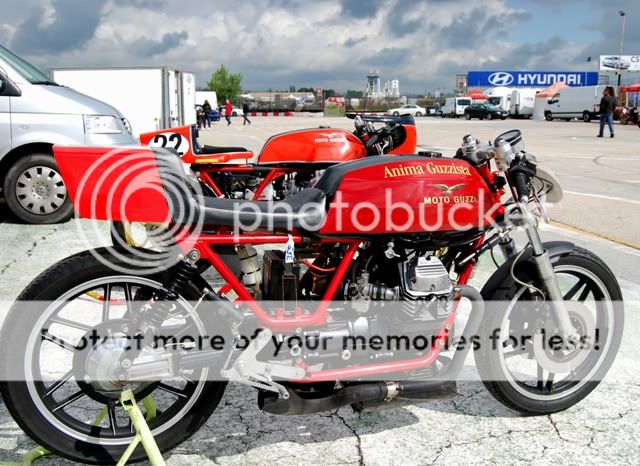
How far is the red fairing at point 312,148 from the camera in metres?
6.06

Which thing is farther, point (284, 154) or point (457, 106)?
point (457, 106)

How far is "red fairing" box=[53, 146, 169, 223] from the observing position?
2363 millimetres

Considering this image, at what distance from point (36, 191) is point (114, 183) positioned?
5.36 m

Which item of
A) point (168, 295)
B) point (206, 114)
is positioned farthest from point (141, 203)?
point (206, 114)

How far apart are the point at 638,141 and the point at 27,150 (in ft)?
72.3

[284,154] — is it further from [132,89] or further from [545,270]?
[132,89]

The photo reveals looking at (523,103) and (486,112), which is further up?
(523,103)

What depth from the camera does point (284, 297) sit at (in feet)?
8.78

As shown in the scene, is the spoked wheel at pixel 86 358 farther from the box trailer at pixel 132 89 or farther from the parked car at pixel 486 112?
the parked car at pixel 486 112

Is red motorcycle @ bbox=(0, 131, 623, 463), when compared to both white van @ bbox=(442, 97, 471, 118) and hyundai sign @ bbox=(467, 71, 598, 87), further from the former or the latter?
hyundai sign @ bbox=(467, 71, 598, 87)

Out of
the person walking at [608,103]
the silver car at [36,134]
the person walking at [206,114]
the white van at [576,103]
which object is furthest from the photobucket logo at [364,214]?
the white van at [576,103]

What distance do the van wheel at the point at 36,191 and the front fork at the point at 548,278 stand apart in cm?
571

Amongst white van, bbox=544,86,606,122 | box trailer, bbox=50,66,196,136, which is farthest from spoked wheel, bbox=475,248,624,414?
white van, bbox=544,86,606,122

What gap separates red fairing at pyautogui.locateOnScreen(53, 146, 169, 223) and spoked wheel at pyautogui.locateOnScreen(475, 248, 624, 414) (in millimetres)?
1639
